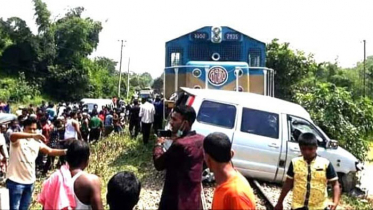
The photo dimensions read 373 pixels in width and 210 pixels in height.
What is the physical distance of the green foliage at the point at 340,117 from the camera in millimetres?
13078

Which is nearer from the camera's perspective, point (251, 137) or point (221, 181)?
point (221, 181)

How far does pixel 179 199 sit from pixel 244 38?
10308 millimetres

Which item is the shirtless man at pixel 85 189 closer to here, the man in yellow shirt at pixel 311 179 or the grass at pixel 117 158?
the man in yellow shirt at pixel 311 179

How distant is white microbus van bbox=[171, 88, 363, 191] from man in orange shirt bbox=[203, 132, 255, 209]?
5.80 m

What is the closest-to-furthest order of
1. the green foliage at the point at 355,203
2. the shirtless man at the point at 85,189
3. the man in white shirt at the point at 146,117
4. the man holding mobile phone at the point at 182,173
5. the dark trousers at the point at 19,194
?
the shirtless man at the point at 85,189
the man holding mobile phone at the point at 182,173
the dark trousers at the point at 19,194
the green foliage at the point at 355,203
the man in white shirt at the point at 146,117

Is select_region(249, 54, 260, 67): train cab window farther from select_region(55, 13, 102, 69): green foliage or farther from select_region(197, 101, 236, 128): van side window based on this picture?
select_region(55, 13, 102, 69): green foliage

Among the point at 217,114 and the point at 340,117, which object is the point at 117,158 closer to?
the point at 217,114

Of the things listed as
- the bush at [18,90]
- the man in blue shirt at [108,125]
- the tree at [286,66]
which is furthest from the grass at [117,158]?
the bush at [18,90]

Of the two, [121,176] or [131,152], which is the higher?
[121,176]

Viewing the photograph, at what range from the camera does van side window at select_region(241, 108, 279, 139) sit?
9.58m

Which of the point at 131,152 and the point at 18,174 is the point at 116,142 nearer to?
the point at 131,152

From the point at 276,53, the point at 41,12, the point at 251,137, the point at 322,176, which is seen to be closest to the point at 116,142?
the point at 251,137

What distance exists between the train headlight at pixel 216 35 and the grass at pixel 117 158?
3428 mm

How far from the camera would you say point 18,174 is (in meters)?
6.45
